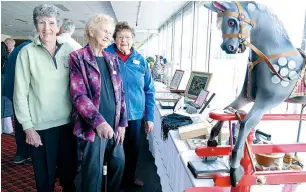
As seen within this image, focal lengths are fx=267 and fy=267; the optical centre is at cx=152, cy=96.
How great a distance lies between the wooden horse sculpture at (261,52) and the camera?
802 mm

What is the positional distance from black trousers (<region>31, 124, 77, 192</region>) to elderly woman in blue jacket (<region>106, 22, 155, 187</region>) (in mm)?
546

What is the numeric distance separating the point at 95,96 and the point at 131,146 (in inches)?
35.6

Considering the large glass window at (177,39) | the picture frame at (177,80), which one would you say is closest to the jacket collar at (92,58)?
the picture frame at (177,80)

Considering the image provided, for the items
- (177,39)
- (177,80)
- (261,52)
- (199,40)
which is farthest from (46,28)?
(177,39)

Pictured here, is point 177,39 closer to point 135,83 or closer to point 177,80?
point 177,80

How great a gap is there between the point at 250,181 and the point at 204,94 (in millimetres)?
1487

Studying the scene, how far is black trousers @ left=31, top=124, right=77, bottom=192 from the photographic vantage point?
1525 millimetres

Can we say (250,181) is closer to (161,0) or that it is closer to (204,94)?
(204,94)

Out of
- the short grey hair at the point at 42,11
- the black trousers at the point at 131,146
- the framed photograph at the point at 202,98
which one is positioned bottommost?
the black trousers at the point at 131,146

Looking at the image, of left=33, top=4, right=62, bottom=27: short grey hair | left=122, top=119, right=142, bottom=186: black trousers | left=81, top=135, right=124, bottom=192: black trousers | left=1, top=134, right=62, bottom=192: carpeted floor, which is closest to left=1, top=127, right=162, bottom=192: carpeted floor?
left=1, top=134, right=62, bottom=192: carpeted floor

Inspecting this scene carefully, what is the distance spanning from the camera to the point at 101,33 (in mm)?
1354

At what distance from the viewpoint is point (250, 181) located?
0.91 meters

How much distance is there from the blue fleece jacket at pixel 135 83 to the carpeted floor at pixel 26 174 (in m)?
0.69

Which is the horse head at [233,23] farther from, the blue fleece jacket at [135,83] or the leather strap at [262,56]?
the blue fleece jacket at [135,83]
